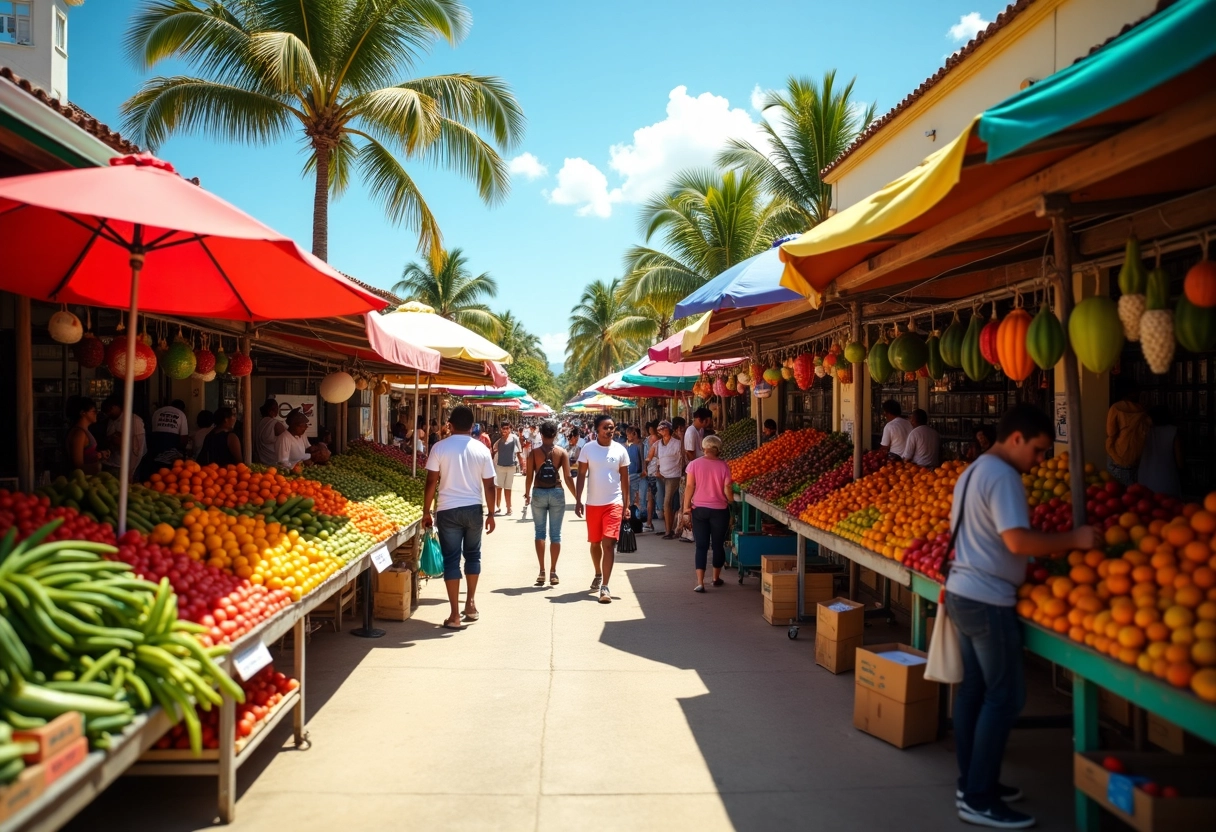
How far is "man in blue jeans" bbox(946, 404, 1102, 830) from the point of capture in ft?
12.3

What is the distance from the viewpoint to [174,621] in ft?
11.3

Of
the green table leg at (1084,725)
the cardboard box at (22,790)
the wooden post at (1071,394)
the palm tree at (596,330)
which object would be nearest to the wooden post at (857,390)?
the wooden post at (1071,394)

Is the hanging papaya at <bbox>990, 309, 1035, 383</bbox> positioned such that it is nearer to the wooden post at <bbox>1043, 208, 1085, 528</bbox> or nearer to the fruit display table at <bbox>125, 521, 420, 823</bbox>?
the wooden post at <bbox>1043, 208, 1085, 528</bbox>

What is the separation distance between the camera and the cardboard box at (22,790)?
7.49ft

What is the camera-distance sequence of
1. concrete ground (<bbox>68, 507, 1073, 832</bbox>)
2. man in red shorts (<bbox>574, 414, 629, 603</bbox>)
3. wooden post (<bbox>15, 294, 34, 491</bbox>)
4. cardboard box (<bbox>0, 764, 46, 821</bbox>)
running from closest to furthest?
1. cardboard box (<bbox>0, 764, 46, 821</bbox>)
2. concrete ground (<bbox>68, 507, 1073, 832</bbox>)
3. wooden post (<bbox>15, 294, 34, 491</bbox>)
4. man in red shorts (<bbox>574, 414, 629, 603</bbox>)

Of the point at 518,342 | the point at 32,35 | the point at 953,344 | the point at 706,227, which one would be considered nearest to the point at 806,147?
the point at 706,227

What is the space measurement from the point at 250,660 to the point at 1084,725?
4117 millimetres

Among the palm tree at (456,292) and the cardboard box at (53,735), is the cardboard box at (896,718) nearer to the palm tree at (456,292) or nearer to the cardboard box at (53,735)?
the cardboard box at (53,735)

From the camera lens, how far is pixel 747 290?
6.97m

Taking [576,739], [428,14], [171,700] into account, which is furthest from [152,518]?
[428,14]

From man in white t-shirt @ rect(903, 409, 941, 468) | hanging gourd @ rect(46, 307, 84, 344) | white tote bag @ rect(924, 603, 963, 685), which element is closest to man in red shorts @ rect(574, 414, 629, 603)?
man in white t-shirt @ rect(903, 409, 941, 468)

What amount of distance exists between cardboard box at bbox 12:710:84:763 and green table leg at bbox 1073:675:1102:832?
4173 mm

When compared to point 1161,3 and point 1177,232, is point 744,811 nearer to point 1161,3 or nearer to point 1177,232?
point 1177,232

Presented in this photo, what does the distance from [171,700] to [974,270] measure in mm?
6182
